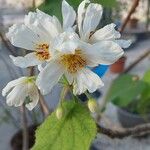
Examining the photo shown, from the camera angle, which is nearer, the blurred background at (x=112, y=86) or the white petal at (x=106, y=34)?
the white petal at (x=106, y=34)

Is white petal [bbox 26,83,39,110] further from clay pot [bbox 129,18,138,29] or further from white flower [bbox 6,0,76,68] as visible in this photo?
clay pot [bbox 129,18,138,29]

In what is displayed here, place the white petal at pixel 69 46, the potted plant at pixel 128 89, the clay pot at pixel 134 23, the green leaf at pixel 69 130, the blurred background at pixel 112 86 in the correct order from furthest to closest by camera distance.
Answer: the clay pot at pixel 134 23 < the potted plant at pixel 128 89 < the blurred background at pixel 112 86 < the green leaf at pixel 69 130 < the white petal at pixel 69 46

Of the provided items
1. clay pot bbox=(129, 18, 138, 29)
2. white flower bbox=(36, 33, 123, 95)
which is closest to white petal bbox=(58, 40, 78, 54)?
white flower bbox=(36, 33, 123, 95)

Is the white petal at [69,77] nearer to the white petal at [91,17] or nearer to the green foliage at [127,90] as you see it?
the white petal at [91,17]

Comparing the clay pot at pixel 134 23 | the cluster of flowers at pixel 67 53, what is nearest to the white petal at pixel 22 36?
the cluster of flowers at pixel 67 53

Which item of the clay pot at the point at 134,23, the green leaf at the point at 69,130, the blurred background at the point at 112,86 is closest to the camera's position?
the green leaf at the point at 69,130

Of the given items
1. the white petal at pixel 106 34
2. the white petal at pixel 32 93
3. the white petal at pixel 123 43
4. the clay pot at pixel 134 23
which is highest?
the white petal at pixel 106 34
